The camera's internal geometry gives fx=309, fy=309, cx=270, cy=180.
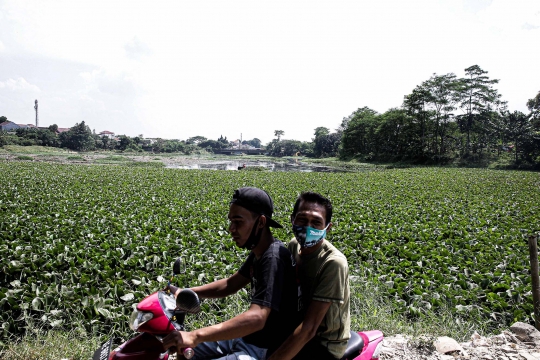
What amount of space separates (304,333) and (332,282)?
11.6 inches

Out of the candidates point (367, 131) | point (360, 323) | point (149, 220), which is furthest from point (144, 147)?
point (360, 323)

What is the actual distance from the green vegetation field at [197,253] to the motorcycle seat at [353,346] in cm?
193

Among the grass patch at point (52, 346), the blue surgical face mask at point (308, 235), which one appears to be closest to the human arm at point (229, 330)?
the blue surgical face mask at point (308, 235)

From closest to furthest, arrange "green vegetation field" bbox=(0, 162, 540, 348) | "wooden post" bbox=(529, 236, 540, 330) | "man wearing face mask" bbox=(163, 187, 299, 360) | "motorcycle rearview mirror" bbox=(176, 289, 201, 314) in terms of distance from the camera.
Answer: "motorcycle rearview mirror" bbox=(176, 289, 201, 314) < "man wearing face mask" bbox=(163, 187, 299, 360) < "wooden post" bbox=(529, 236, 540, 330) < "green vegetation field" bbox=(0, 162, 540, 348)

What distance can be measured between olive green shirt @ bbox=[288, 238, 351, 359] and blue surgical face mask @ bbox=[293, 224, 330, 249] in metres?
0.07

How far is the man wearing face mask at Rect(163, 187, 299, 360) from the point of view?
1.48 metres

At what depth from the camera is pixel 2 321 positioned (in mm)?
3307

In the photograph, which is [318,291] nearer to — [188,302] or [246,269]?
[246,269]

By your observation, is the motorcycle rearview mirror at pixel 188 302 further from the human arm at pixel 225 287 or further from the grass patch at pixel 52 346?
A: the grass patch at pixel 52 346

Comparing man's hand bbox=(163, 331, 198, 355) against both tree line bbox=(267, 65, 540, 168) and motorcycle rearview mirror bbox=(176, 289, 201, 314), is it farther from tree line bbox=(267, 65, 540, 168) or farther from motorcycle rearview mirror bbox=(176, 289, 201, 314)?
tree line bbox=(267, 65, 540, 168)

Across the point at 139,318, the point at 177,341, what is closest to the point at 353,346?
the point at 177,341

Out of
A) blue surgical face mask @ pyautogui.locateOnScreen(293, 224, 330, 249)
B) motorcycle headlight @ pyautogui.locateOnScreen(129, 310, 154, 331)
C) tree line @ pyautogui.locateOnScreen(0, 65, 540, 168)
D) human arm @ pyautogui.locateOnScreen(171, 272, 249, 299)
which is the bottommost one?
human arm @ pyautogui.locateOnScreen(171, 272, 249, 299)

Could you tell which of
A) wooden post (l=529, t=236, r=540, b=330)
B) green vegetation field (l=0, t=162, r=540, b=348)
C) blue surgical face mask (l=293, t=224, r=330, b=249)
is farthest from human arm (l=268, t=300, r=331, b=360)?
wooden post (l=529, t=236, r=540, b=330)

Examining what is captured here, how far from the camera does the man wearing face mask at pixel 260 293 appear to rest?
1.48m
